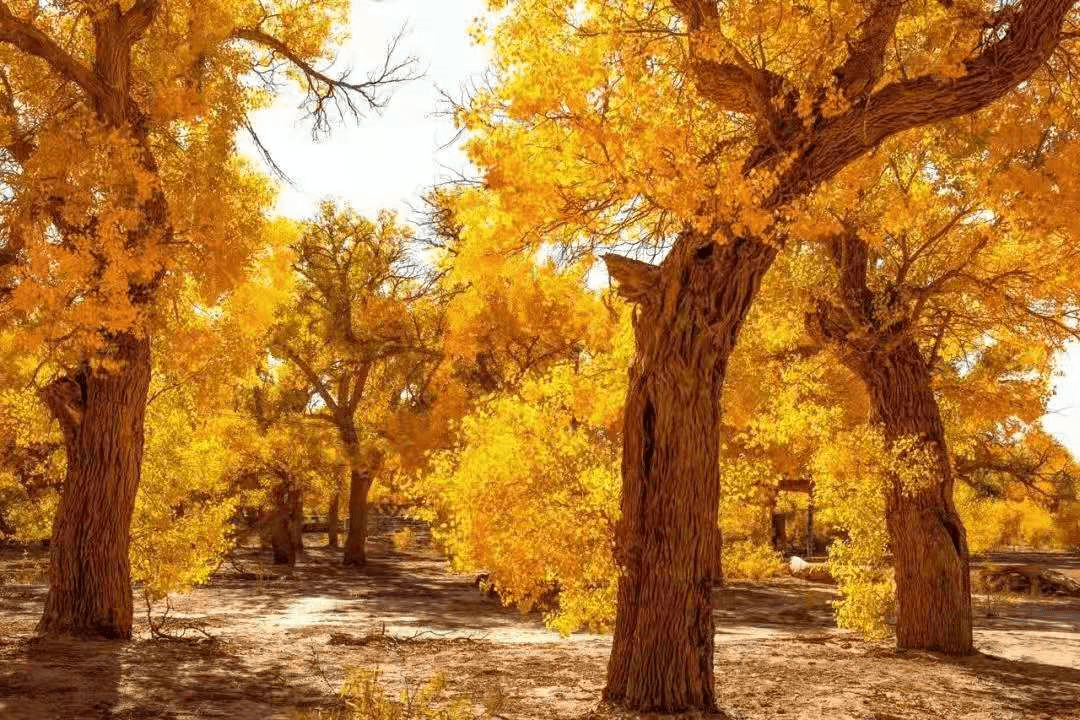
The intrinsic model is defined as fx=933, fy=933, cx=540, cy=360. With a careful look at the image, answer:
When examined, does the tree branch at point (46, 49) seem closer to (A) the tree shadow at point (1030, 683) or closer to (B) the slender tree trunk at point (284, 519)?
(A) the tree shadow at point (1030, 683)

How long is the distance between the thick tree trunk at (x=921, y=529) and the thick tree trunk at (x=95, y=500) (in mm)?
8674

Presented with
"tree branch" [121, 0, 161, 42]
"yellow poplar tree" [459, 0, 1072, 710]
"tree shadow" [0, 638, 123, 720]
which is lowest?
"tree shadow" [0, 638, 123, 720]

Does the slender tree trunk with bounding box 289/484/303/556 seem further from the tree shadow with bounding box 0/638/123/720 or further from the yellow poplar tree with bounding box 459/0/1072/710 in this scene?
the yellow poplar tree with bounding box 459/0/1072/710

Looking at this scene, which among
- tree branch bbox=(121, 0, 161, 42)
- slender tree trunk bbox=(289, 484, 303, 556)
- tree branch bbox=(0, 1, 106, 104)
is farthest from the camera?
slender tree trunk bbox=(289, 484, 303, 556)

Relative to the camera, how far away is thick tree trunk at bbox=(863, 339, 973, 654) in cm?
1113

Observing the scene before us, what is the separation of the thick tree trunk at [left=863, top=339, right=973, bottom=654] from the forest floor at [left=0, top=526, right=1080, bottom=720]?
50cm

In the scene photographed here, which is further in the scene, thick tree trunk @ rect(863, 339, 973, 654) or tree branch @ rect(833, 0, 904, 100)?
thick tree trunk @ rect(863, 339, 973, 654)

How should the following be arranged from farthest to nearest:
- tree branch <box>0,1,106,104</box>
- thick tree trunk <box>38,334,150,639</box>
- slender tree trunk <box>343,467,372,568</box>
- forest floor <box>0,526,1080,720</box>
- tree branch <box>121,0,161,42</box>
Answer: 1. slender tree trunk <box>343,467,372,568</box>
2. thick tree trunk <box>38,334,150,639</box>
3. tree branch <box>121,0,161,42</box>
4. tree branch <box>0,1,106,104</box>
5. forest floor <box>0,526,1080,720</box>

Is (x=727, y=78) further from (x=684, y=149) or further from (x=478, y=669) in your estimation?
(x=478, y=669)

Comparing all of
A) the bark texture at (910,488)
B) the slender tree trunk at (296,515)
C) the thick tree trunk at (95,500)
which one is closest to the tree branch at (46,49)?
the thick tree trunk at (95,500)

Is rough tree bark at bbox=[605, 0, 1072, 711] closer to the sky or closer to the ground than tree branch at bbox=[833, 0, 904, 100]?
closer to the ground

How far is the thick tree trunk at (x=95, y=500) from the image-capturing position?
33.1 ft

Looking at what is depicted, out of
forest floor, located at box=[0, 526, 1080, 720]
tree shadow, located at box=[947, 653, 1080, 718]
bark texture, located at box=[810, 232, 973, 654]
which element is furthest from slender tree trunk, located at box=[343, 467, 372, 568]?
tree shadow, located at box=[947, 653, 1080, 718]

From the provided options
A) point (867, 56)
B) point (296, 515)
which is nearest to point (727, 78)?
point (867, 56)
